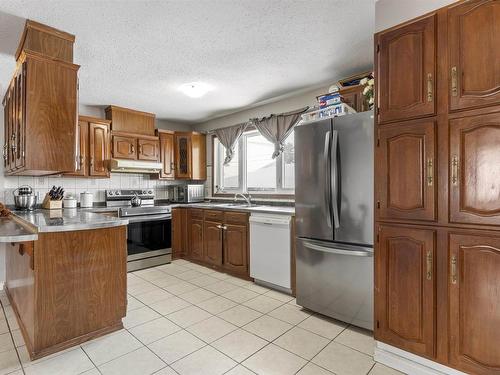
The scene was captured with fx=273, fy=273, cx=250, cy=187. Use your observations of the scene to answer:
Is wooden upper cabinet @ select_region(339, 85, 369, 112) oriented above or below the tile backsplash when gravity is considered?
above

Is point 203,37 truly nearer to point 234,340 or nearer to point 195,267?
point 234,340

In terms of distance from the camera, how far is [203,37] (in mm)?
2248

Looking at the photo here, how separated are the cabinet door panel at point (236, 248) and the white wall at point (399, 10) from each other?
8.28 feet

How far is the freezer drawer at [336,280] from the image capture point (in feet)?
7.27

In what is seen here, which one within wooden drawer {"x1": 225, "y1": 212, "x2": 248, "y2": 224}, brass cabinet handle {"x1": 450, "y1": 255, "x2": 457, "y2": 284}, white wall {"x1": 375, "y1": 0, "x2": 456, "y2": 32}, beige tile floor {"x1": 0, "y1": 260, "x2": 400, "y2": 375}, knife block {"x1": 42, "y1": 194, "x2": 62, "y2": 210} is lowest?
beige tile floor {"x1": 0, "y1": 260, "x2": 400, "y2": 375}

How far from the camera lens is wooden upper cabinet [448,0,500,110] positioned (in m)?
1.45

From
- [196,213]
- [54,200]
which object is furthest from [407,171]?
[54,200]

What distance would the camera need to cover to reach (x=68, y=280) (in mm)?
2029

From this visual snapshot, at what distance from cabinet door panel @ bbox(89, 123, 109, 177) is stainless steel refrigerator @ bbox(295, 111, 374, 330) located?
296cm

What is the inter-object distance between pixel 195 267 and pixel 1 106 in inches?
129

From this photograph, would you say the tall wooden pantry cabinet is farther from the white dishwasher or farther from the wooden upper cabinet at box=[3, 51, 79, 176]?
the wooden upper cabinet at box=[3, 51, 79, 176]

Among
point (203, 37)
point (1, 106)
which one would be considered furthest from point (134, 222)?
point (203, 37)

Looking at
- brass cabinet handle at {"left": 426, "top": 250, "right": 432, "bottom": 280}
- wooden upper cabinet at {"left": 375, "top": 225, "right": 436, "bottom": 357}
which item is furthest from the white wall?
brass cabinet handle at {"left": 426, "top": 250, "right": 432, "bottom": 280}

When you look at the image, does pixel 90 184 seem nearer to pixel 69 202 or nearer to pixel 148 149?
pixel 69 202
